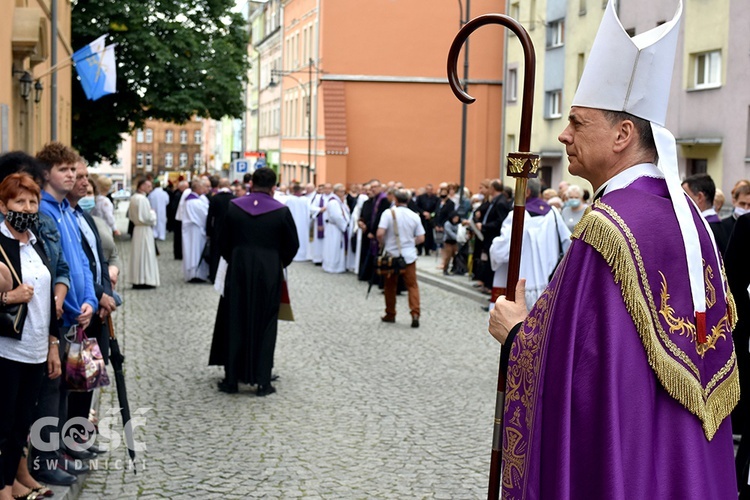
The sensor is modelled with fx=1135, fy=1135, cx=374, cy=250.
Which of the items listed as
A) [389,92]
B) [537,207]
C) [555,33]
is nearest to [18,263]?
[537,207]

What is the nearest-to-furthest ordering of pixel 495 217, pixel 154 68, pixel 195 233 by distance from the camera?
pixel 495 217 → pixel 195 233 → pixel 154 68

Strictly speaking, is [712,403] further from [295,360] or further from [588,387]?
[295,360]

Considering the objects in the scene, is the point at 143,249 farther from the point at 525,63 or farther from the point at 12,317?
the point at 525,63

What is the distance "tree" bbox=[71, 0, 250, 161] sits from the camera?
123 ft

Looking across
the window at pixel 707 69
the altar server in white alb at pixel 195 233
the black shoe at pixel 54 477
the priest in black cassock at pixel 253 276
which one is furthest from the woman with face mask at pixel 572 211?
the window at pixel 707 69

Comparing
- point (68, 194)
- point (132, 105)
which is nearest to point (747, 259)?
point (68, 194)

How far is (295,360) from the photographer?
1152cm

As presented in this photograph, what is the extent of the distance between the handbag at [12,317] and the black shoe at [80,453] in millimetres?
1668

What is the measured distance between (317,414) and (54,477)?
290 cm

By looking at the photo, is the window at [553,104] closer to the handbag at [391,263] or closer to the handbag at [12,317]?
the handbag at [391,263]

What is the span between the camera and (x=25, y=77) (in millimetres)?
18609

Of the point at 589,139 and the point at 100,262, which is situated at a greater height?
the point at 589,139

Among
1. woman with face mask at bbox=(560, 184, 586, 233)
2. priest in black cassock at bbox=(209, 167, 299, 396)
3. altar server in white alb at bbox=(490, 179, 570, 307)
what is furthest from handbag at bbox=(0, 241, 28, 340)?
woman with face mask at bbox=(560, 184, 586, 233)

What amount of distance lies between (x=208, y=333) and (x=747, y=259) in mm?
8671
